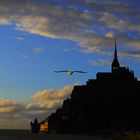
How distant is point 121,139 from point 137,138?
46.7ft

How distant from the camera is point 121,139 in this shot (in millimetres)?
83250

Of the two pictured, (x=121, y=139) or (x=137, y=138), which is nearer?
(x=137, y=138)

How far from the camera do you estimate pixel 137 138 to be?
227 feet
